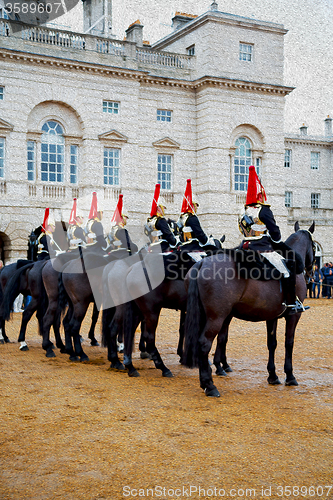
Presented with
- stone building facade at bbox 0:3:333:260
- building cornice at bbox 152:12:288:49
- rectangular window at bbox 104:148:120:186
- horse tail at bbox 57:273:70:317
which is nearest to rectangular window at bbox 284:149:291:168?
stone building facade at bbox 0:3:333:260

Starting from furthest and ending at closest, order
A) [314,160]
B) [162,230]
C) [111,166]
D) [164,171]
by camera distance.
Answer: [314,160]
[164,171]
[111,166]
[162,230]

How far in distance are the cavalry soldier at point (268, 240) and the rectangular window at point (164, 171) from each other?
2108 cm

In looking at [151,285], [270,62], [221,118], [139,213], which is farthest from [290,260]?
[270,62]

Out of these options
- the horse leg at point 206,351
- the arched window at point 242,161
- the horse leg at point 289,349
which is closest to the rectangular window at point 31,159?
the arched window at point 242,161

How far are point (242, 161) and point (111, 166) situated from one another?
766 cm

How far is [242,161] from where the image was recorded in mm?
30094

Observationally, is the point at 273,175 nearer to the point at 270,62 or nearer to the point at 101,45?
the point at 270,62

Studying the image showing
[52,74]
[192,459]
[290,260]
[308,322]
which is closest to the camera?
[192,459]

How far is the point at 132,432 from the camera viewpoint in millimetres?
5535

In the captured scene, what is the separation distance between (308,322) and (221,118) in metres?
15.7

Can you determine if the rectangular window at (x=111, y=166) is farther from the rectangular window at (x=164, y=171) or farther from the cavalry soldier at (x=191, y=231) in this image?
the cavalry soldier at (x=191, y=231)

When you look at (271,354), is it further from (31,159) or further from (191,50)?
(191,50)

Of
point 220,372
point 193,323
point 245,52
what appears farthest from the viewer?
point 245,52

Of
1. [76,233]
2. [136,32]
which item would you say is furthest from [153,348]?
[136,32]
